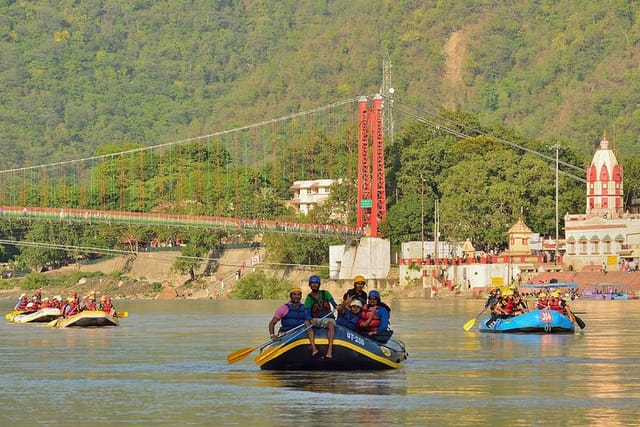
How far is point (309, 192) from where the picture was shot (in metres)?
193

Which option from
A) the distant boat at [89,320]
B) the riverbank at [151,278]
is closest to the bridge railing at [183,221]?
the riverbank at [151,278]

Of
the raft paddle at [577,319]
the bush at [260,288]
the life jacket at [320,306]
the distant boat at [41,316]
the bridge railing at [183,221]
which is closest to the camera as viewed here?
the life jacket at [320,306]

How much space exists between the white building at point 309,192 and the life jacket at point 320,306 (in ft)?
478

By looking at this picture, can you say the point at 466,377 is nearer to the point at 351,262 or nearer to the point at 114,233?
the point at 351,262

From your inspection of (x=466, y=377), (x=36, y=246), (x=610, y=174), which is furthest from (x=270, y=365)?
(x=36, y=246)

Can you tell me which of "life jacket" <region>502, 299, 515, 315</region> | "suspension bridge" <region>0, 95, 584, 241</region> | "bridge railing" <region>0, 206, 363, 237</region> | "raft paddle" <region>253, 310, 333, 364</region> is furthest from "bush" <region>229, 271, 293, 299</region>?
"raft paddle" <region>253, 310, 333, 364</region>

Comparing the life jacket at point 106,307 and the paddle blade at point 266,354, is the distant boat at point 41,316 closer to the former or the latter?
the life jacket at point 106,307

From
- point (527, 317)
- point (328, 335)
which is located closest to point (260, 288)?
point (527, 317)

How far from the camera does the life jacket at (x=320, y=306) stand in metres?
41.8

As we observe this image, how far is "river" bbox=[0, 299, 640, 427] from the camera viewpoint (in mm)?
33656

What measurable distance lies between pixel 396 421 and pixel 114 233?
144 meters

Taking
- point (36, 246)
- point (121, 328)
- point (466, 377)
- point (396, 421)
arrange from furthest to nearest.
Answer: point (36, 246) → point (121, 328) → point (466, 377) → point (396, 421)

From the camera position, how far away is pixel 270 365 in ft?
140

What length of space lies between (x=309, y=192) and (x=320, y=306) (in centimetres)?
15113
